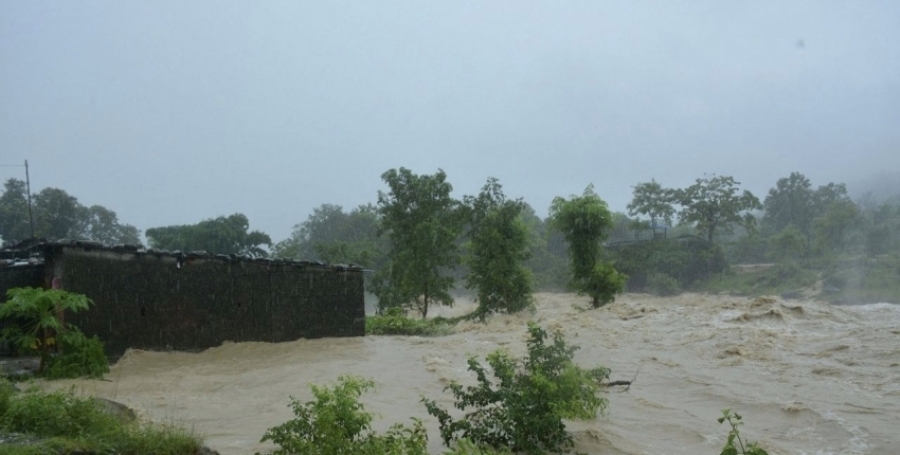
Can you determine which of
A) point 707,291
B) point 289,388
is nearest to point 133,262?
point 289,388

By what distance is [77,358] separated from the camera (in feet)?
35.3

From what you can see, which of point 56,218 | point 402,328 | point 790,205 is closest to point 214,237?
point 56,218

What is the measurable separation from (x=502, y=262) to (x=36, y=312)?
60.5 ft

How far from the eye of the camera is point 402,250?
2859 cm

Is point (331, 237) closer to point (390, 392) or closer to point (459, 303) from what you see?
point (459, 303)

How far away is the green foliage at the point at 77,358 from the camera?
1040cm

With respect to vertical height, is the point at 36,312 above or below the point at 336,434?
above

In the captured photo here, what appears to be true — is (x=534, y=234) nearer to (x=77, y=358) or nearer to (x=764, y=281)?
(x=764, y=281)

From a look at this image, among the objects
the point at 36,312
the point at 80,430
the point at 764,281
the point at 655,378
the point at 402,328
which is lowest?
the point at 655,378

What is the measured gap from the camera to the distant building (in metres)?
11.8

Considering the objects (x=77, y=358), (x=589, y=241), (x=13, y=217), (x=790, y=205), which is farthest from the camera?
(x=790, y=205)

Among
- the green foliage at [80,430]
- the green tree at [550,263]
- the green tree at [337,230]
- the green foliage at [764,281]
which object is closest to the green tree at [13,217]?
the green tree at [337,230]

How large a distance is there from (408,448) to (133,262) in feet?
31.3

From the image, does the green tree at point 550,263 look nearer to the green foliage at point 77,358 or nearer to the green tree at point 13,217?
the green tree at point 13,217
